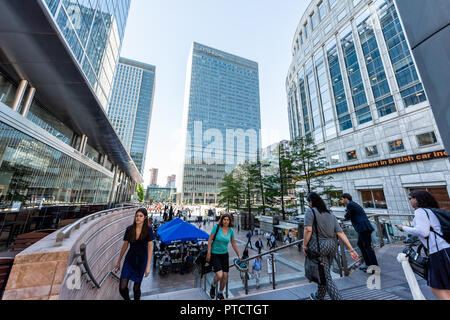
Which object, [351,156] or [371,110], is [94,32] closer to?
[371,110]

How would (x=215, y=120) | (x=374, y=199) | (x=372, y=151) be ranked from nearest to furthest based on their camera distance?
(x=374, y=199)
(x=372, y=151)
(x=215, y=120)

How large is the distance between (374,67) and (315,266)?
29921mm

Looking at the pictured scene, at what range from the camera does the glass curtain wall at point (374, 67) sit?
68.8 feet

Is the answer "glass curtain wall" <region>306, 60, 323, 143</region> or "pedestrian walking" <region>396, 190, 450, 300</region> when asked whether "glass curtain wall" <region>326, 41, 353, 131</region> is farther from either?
"pedestrian walking" <region>396, 190, 450, 300</region>

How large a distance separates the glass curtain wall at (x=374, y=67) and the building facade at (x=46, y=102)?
2963cm

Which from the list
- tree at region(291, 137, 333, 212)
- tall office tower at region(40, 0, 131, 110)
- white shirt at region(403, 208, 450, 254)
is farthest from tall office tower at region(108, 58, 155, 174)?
white shirt at region(403, 208, 450, 254)

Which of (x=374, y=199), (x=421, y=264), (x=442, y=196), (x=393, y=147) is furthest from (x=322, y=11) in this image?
(x=421, y=264)

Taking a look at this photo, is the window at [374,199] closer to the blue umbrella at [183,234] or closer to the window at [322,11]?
the blue umbrella at [183,234]

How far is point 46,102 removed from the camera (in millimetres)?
12180

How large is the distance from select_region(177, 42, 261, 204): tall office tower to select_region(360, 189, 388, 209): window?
214 feet

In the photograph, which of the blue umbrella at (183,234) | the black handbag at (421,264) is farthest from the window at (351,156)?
the black handbag at (421,264)

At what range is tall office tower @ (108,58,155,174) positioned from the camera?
9531 cm

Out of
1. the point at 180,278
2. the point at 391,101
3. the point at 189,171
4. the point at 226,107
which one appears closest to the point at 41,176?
the point at 180,278

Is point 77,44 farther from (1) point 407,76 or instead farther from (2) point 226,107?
(2) point 226,107
